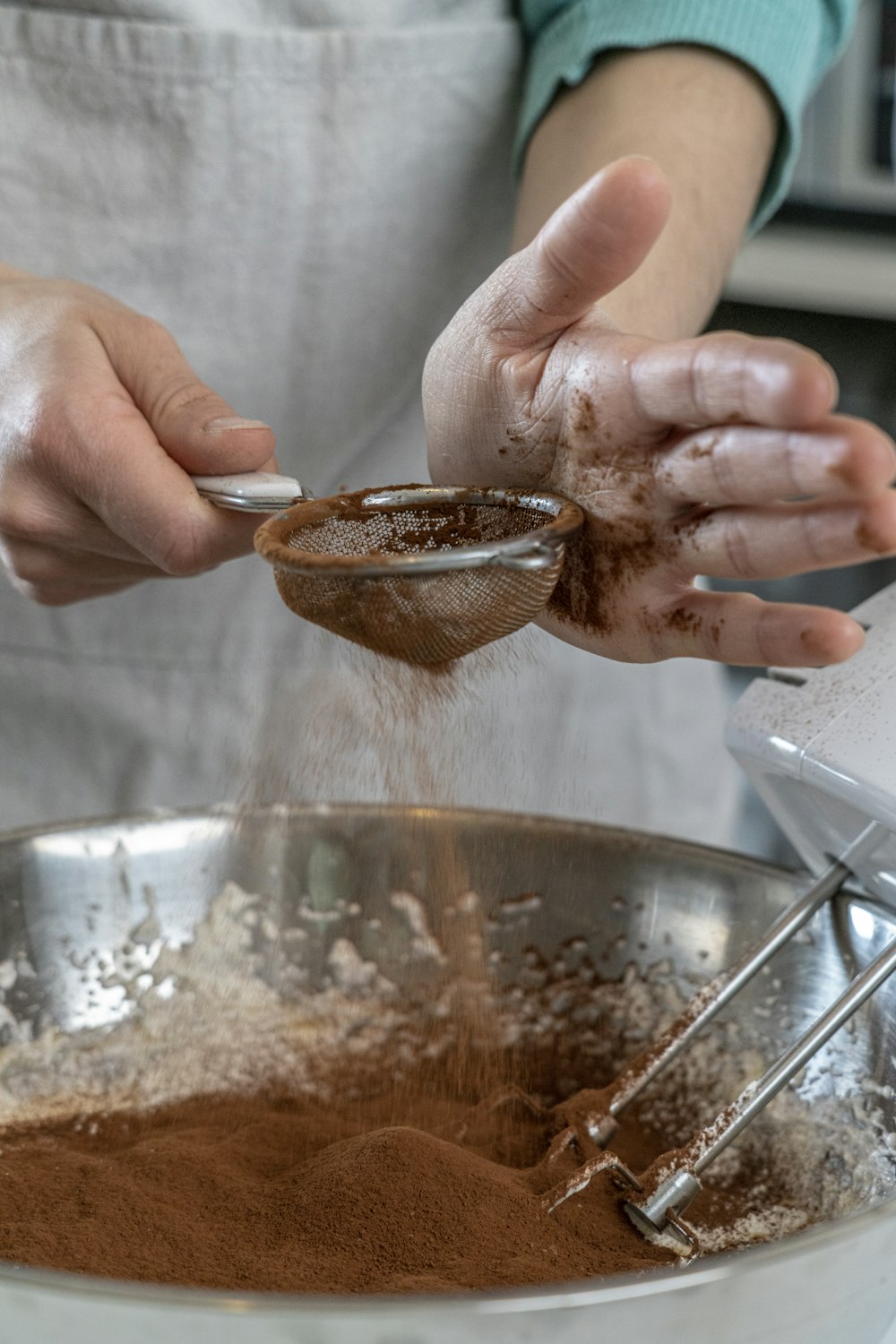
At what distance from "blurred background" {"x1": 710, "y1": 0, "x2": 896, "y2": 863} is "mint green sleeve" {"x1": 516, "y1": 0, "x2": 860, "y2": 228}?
134 cm

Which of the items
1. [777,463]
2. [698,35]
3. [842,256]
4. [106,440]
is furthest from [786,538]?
[842,256]

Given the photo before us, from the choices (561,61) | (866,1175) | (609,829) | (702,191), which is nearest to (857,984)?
(866,1175)

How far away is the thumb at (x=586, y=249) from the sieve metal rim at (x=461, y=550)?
0.24 feet

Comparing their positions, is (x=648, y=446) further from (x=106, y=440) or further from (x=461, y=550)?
(x=106, y=440)

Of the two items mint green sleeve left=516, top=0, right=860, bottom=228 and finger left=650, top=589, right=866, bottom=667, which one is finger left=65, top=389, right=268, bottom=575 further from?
mint green sleeve left=516, top=0, right=860, bottom=228

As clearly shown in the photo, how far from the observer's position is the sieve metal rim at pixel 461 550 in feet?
1.61

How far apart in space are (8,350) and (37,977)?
1.02 ft

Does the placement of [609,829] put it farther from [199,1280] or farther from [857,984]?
[199,1280]

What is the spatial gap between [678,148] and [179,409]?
333mm

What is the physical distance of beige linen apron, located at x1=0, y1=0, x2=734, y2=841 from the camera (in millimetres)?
771

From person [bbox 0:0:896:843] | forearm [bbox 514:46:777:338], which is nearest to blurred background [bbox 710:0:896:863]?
person [bbox 0:0:896:843]

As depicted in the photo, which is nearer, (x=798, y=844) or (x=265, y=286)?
(x=798, y=844)

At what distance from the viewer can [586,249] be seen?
451 millimetres

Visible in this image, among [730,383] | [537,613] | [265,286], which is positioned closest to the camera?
[730,383]
